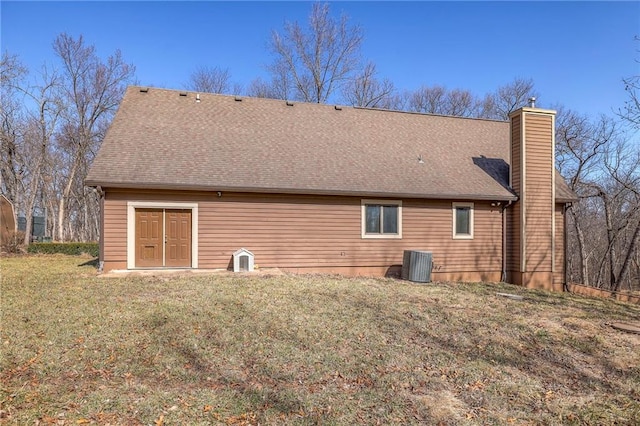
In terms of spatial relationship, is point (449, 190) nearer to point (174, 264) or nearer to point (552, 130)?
point (552, 130)

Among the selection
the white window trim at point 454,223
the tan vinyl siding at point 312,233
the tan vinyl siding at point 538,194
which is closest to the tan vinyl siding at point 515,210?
the tan vinyl siding at point 538,194

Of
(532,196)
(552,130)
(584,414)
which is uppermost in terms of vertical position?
(552,130)

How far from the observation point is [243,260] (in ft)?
35.1

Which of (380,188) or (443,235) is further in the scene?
(443,235)

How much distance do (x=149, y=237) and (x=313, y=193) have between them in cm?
447

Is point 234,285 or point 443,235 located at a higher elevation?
point 443,235

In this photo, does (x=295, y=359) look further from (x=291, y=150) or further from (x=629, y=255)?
(x=629, y=255)

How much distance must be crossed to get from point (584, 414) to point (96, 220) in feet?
114

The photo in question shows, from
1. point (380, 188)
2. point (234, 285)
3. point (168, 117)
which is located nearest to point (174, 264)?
point (234, 285)

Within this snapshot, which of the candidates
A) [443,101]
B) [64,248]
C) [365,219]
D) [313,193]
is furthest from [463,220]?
[443,101]

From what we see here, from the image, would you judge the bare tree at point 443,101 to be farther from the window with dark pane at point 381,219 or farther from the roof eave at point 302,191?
the window with dark pane at point 381,219

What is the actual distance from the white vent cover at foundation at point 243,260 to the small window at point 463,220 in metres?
6.44

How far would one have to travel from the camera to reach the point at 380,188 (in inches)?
459

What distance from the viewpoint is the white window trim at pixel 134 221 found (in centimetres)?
1017
